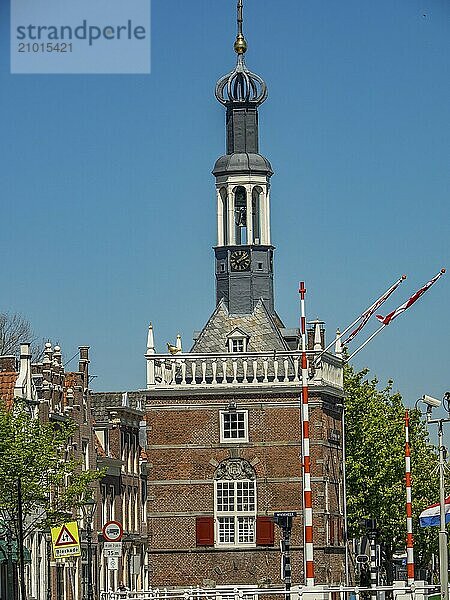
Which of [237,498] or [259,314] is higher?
[259,314]

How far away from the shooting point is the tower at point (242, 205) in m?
77.6

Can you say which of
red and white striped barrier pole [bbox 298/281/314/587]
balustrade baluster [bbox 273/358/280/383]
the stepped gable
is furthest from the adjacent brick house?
red and white striped barrier pole [bbox 298/281/314/587]

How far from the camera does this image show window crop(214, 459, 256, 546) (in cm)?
7412

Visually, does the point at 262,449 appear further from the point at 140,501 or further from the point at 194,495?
the point at 140,501

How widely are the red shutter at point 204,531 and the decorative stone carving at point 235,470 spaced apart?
6.29ft

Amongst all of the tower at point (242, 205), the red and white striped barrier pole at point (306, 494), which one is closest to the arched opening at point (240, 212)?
the tower at point (242, 205)

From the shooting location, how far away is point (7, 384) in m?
71.1

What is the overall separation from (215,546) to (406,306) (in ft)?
44.5

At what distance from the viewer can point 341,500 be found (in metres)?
78.0

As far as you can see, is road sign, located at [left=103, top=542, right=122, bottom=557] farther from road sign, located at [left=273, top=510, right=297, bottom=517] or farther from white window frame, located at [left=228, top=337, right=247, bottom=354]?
white window frame, located at [left=228, top=337, right=247, bottom=354]

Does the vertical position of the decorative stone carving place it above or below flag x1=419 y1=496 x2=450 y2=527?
above

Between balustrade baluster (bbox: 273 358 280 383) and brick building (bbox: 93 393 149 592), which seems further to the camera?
brick building (bbox: 93 393 149 592)

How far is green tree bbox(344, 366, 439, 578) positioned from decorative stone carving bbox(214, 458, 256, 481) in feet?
36.5

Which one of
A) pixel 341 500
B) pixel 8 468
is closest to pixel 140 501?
pixel 341 500
